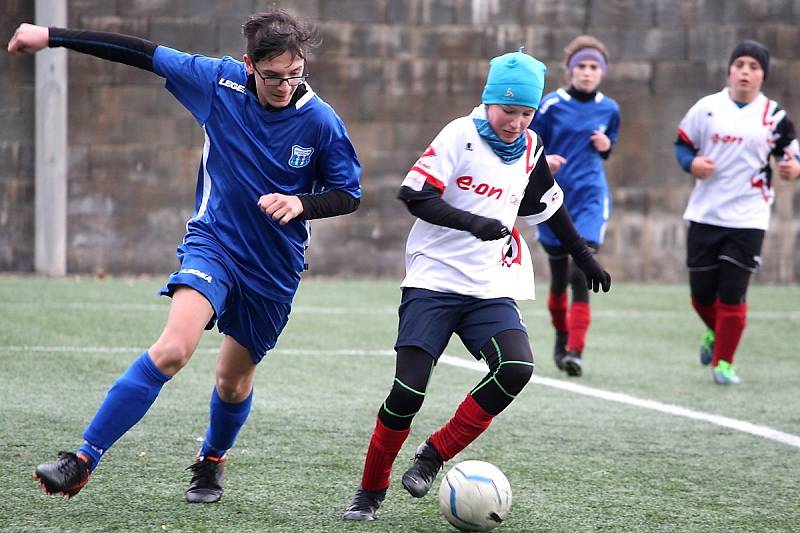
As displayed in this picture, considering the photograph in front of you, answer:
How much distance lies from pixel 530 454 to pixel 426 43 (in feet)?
30.6

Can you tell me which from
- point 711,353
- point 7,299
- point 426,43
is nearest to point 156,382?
point 711,353

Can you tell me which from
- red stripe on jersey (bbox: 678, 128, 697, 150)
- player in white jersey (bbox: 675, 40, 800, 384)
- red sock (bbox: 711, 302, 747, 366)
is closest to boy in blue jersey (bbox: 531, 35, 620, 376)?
red stripe on jersey (bbox: 678, 128, 697, 150)

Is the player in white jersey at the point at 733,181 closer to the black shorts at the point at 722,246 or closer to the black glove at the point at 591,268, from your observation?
the black shorts at the point at 722,246

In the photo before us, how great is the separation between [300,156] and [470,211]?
25.0 inches

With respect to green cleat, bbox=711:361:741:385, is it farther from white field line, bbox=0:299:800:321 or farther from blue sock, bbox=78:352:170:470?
blue sock, bbox=78:352:170:470

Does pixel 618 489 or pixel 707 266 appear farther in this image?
pixel 707 266

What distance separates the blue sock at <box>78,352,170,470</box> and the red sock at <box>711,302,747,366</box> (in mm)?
4832

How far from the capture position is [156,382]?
155 inches

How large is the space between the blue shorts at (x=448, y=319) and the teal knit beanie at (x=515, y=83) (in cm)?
70

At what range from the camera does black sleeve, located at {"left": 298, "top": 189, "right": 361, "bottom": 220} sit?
420 cm

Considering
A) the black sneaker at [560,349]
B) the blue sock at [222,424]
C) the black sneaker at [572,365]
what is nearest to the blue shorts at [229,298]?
the blue sock at [222,424]

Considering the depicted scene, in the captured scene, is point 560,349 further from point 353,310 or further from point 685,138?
point 353,310

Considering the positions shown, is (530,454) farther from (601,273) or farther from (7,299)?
(7,299)

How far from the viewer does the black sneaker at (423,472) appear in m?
4.22
